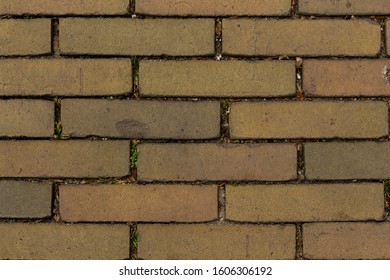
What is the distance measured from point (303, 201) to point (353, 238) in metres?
0.18

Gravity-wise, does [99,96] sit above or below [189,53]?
below

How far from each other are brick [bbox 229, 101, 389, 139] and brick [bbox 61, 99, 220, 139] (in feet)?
0.27

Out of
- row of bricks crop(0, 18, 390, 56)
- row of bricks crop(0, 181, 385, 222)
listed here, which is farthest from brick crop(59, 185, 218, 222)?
row of bricks crop(0, 18, 390, 56)

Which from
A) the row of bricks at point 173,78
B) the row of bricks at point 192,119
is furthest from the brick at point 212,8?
the row of bricks at point 192,119

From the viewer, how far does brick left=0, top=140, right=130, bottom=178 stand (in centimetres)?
163

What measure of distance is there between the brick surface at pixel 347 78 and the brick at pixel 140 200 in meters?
0.42

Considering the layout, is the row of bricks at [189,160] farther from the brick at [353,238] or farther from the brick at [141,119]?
the brick at [353,238]

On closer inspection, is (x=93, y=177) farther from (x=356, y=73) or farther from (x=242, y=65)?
(x=356, y=73)

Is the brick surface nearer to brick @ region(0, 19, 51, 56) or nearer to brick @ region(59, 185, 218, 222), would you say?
brick @ region(59, 185, 218, 222)

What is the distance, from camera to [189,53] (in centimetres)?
164

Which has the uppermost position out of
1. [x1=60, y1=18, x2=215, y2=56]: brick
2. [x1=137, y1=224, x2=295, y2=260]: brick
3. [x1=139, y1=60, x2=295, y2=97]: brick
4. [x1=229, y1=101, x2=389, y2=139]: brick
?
[x1=60, y1=18, x2=215, y2=56]: brick

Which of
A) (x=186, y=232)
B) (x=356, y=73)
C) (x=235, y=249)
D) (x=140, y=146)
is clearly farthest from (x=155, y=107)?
(x=356, y=73)

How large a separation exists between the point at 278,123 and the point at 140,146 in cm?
41

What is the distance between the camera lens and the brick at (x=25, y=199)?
1.64 m
